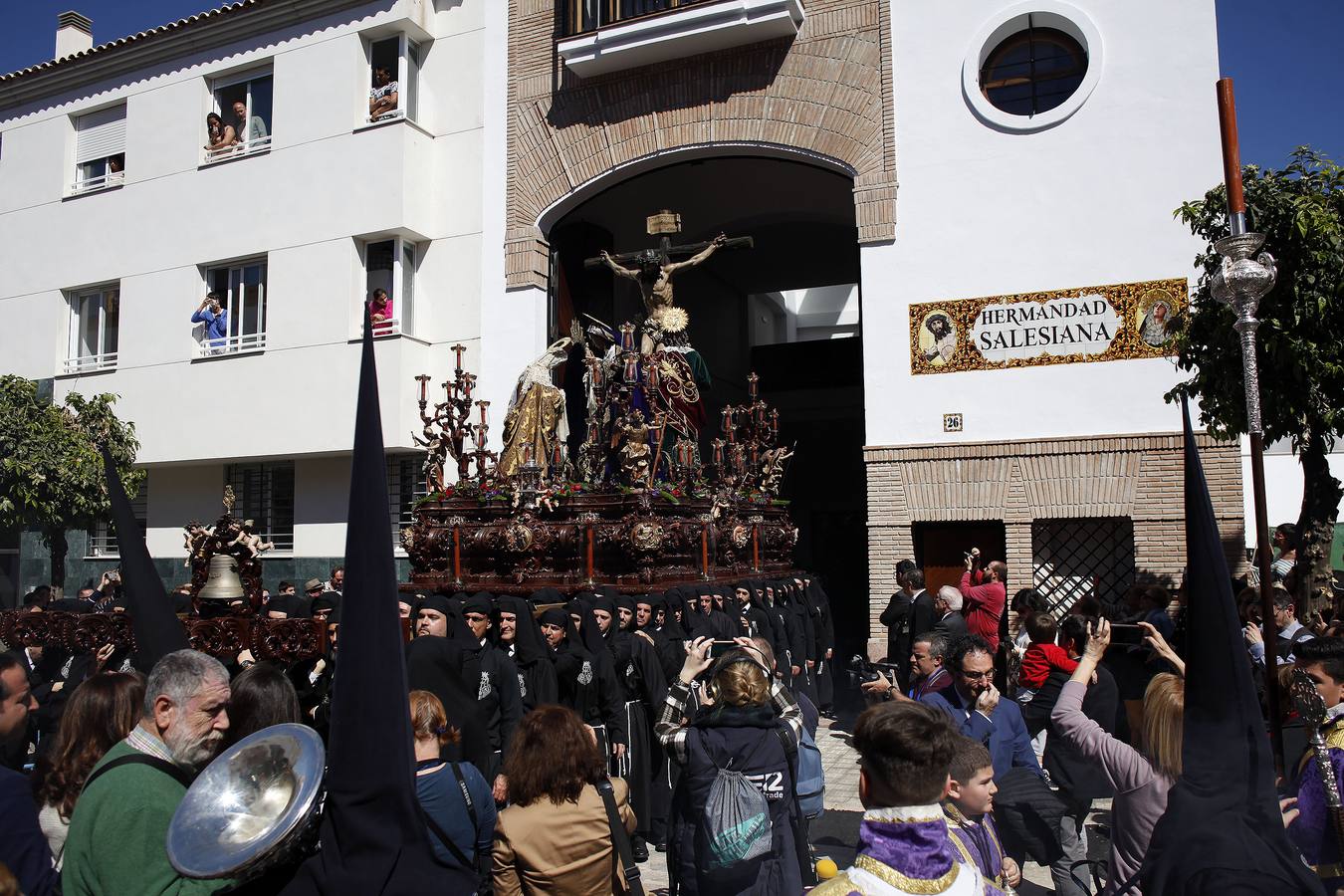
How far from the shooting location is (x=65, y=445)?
1445cm

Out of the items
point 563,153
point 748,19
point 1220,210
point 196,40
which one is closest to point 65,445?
point 196,40

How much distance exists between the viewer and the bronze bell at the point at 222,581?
7.36 metres

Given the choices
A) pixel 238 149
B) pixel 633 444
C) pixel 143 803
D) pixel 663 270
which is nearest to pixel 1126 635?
pixel 633 444

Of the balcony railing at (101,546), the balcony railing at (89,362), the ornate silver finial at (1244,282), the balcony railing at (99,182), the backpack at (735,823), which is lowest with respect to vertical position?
the backpack at (735,823)

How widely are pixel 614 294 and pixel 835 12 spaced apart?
6.63 metres

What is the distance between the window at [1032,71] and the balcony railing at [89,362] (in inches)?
575

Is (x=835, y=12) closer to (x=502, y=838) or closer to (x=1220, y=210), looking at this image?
(x=1220, y=210)

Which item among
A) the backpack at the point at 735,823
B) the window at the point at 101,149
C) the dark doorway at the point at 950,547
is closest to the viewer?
the backpack at the point at 735,823

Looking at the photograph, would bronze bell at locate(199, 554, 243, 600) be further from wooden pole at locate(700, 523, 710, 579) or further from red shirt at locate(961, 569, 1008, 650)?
red shirt at locate(961, 569, 1008, 650)

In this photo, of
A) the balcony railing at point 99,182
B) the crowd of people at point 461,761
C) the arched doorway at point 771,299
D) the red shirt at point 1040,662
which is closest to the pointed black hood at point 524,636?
the crowd of people at point 461,761

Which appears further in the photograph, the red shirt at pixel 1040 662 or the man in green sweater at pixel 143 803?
the red shirt at pixel 1040 662

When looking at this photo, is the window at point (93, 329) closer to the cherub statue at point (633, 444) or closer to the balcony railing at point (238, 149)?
the balcony railing at point (238, 149)

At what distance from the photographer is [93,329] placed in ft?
58.8

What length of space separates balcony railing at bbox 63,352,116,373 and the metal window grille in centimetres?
1500
